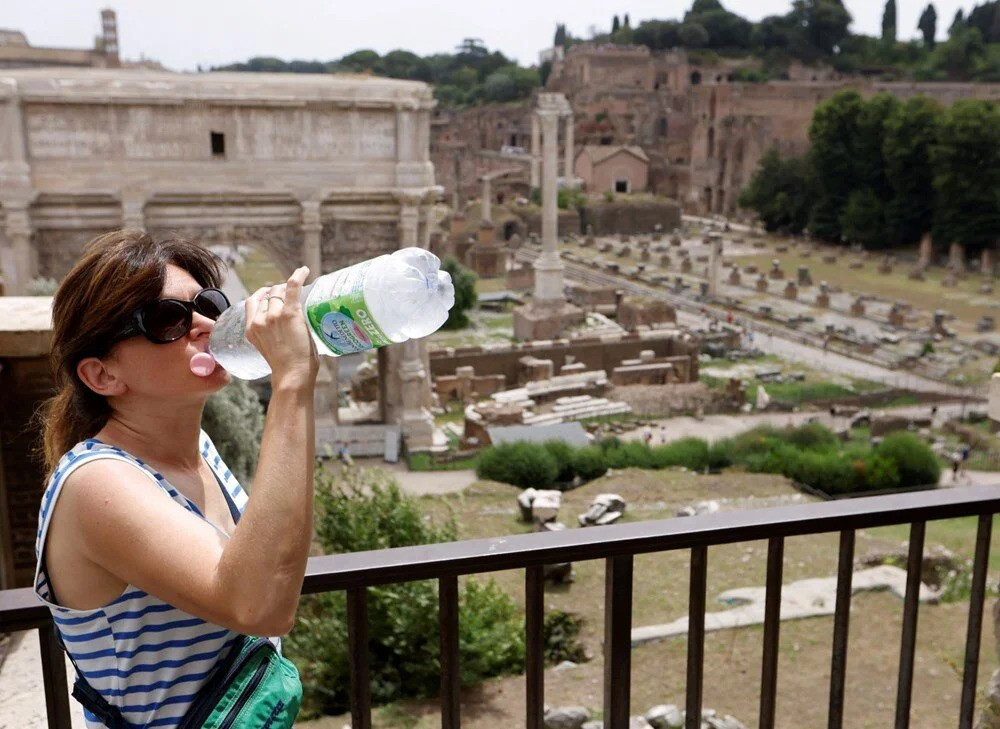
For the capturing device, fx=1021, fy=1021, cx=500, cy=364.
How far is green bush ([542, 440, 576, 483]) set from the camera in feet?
44.8

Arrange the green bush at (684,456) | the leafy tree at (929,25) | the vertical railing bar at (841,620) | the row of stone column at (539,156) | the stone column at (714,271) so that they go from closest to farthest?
the vertical railing bar at (841,620)
the green bush at (684,456)
the stone column at (714,271)
the row of stone column at (539,156)
the leafy tree at (929,25)

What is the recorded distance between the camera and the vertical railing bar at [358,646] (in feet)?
5.85

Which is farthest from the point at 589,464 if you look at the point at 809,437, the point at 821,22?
the point at 821,22

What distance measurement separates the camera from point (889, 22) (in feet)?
241

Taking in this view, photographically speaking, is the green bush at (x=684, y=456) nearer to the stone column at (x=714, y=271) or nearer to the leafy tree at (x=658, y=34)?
the stone column at (x=714, y=271)

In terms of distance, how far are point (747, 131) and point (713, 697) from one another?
4723cm

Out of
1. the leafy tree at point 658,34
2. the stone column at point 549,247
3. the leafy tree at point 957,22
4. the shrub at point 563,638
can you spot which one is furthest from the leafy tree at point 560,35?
the shrub at point 563,638

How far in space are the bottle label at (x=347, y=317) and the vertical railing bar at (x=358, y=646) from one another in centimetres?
49

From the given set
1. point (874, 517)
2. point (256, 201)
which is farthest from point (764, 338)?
point (874, 517)

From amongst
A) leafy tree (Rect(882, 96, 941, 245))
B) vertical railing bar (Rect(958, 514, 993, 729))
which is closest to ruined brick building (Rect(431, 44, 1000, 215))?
leafy tree (Rect(882, 96, 941, 245))

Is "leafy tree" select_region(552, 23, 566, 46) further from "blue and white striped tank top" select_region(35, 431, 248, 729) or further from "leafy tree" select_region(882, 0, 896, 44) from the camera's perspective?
"blue and white striped tank top" select_region(35, 431, 248, 729)

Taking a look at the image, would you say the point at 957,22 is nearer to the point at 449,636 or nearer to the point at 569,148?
the point at 569,148

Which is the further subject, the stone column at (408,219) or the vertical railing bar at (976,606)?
the stone column at (408,219)

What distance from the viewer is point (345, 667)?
592 centimetres
